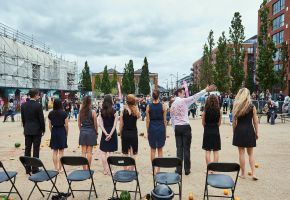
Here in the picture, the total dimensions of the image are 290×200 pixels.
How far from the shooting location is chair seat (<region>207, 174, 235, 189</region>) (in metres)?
4.70

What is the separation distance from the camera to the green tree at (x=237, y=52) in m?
37.9

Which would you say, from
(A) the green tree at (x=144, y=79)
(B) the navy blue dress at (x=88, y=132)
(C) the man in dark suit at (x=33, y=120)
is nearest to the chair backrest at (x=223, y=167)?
(B) the navy blue dress at (x=88, y=132)

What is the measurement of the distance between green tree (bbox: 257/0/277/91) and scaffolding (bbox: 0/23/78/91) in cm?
2771

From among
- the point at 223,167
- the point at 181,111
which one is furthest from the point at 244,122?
the point at 223,167

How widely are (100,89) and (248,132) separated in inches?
3901

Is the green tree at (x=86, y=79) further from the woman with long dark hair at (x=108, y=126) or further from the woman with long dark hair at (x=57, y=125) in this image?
the woman with long dark hair at (x=108, y=126)

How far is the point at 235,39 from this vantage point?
128 feet

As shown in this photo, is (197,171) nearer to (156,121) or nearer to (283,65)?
(156,121)

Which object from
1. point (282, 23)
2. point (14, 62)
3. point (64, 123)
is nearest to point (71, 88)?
point (14, 62)

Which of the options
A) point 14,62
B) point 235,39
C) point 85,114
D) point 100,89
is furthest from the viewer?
point 100,89

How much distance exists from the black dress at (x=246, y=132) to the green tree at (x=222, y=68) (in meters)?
37.8

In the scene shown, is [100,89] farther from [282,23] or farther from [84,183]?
[84,183]

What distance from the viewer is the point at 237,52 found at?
126 feet

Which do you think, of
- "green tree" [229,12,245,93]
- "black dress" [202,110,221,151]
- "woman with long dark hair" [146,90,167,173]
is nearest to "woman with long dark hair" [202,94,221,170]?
"black dress" [202,110,221,151]
